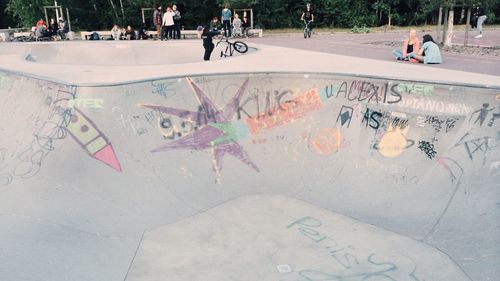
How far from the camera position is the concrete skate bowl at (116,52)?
1451 centimetres

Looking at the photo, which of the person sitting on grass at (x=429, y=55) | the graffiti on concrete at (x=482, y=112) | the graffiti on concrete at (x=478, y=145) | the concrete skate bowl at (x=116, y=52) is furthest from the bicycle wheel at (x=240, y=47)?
the graffiti on concrete at (x=478, y=145)

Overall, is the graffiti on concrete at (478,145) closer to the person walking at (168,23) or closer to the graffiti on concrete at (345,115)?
the graffiti on concrete at (345,115)

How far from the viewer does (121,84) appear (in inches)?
233

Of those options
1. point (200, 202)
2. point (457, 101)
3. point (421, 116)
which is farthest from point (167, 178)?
point (457, 101)

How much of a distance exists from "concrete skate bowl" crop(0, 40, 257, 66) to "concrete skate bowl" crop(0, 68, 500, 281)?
8.09 m

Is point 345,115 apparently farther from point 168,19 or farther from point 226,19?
point 226,19

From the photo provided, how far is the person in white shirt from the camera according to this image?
17.0 metres

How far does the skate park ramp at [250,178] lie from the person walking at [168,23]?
10948 millimetres

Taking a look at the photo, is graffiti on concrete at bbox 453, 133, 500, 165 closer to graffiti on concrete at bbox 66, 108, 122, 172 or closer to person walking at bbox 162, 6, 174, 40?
graffiti on concrete at bbox 66, 108, 122, 172

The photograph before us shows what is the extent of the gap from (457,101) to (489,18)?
3050 centimetres

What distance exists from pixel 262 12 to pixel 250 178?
1039 inches

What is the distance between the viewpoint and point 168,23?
1730cm

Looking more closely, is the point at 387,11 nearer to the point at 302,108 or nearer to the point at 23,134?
the point at 302,108

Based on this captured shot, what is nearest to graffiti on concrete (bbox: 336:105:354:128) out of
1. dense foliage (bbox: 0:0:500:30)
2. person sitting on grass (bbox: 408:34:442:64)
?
person sitting on grass (bbox: 408:34:442:64)
